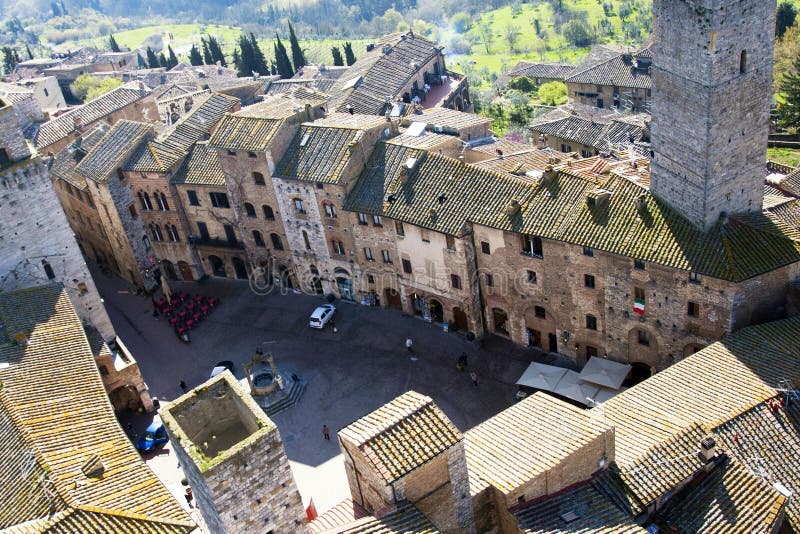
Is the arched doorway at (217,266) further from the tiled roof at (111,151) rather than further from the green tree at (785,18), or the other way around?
the green tree at (785,18)

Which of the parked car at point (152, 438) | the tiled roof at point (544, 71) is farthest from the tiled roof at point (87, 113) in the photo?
the tiled roof at point (544, 71)

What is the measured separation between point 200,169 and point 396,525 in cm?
4025

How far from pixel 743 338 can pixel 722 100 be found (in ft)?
39.2

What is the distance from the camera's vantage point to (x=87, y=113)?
8200cm

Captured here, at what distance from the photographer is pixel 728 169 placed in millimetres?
41750

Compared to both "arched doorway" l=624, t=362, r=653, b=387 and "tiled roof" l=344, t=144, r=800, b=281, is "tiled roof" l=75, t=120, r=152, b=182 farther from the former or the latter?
"arched doorway" l=624, t=362, r=653, b=387

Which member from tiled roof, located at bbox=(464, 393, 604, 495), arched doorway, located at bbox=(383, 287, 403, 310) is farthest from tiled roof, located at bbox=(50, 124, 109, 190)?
tiled roof, located at bbox=(464, 393, 604, 495)

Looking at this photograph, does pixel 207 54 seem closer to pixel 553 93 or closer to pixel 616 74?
pixel 553 93

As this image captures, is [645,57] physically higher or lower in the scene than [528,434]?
lower

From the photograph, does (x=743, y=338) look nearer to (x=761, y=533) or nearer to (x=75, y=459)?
(x=761, y=533)

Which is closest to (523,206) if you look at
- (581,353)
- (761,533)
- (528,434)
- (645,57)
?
(581,353)

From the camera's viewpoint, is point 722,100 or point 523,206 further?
point 523,206

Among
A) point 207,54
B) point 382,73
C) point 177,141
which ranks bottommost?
point 207,54

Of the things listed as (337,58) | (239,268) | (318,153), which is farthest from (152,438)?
(337,58)
